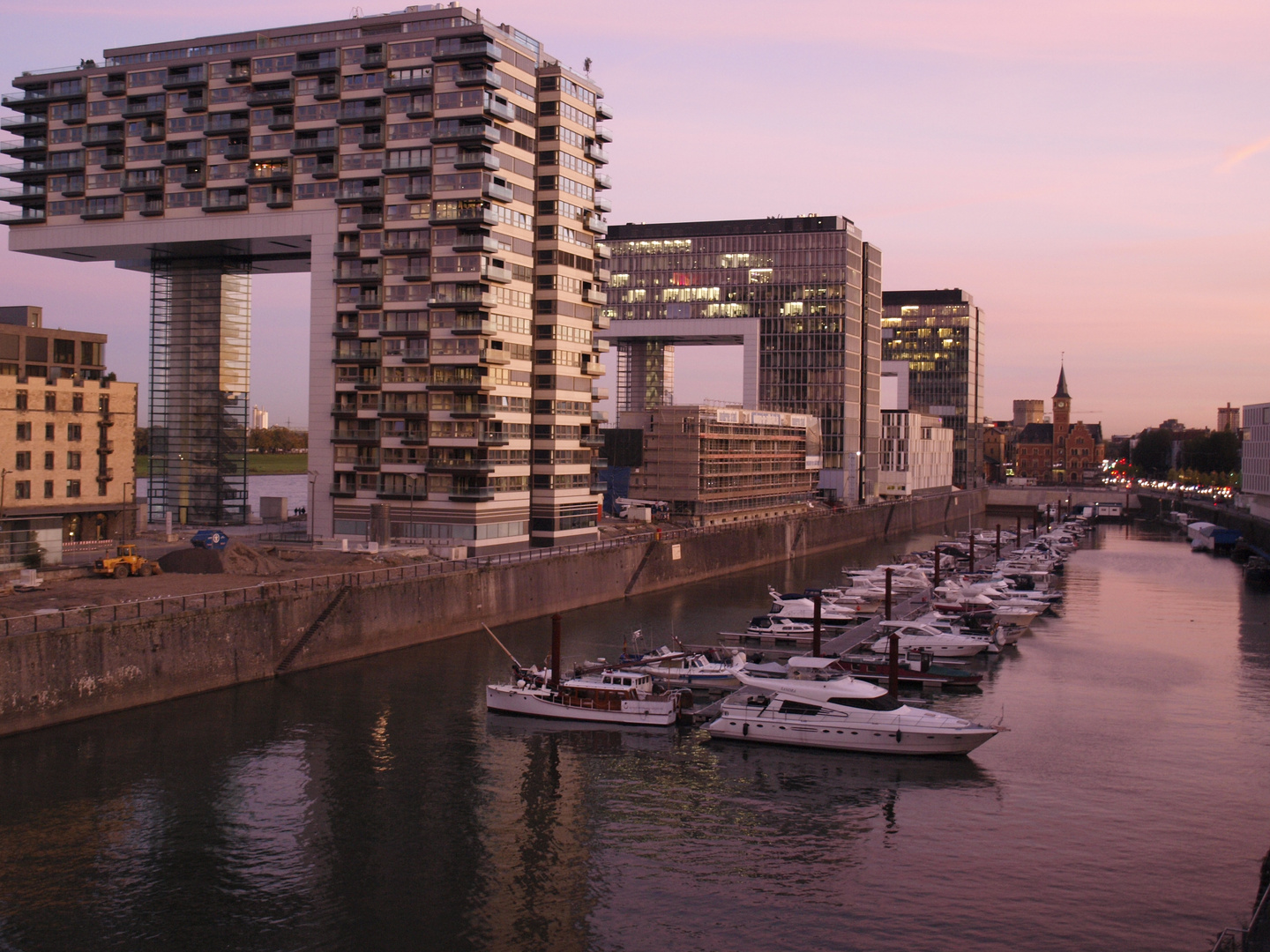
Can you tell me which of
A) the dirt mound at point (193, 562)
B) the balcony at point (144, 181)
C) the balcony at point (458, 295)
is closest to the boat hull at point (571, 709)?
the dirt mound at point (193, 562)

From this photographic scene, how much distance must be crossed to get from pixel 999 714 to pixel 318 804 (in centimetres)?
3757

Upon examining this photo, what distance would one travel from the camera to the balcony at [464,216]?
9475 centimetres

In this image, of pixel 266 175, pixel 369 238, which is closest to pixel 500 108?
pixel 369 238

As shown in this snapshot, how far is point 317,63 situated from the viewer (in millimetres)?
102250

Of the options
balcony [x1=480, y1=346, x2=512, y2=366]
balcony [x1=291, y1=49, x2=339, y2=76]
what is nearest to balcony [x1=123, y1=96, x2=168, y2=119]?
balcony [x1=291, y1=49, x2=339, y2=76]

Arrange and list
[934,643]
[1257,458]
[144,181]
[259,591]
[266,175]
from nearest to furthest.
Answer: [259,591] < [934,643] < [266,175] < [144,181] < [1257,458]

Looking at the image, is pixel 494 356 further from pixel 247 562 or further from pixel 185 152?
pixel 185 152

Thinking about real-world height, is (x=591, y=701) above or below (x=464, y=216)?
below

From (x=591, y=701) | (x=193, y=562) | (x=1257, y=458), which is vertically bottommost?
(x=591, y=701)

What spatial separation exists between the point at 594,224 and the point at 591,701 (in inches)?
2562

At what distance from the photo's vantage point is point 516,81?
10119cm

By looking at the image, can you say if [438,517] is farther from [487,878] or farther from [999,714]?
[487,878]

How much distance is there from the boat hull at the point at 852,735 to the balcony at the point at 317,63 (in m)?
75.2

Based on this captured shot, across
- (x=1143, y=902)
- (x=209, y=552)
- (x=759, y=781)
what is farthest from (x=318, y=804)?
(x=209, y=552)
